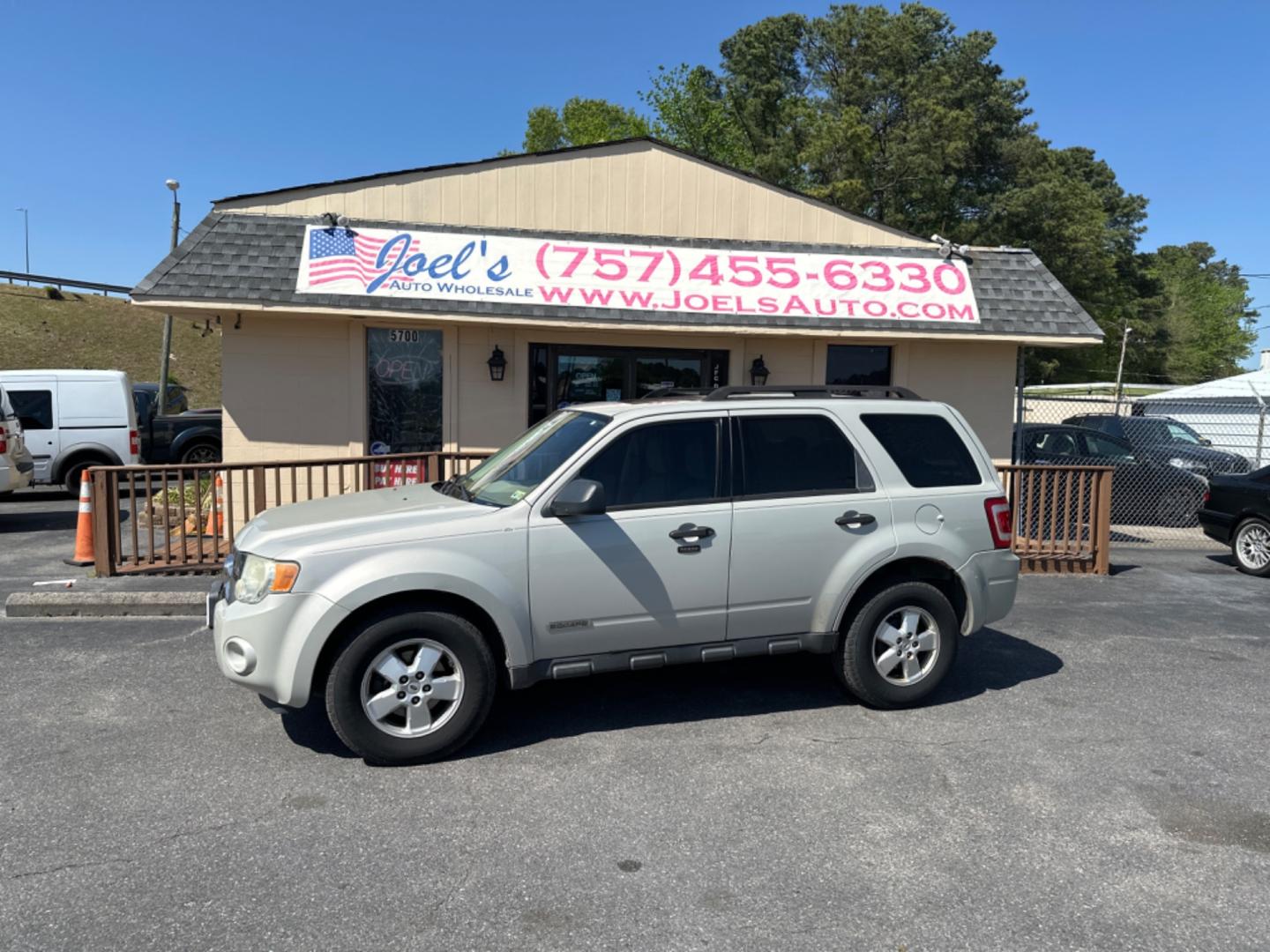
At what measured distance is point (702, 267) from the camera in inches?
431

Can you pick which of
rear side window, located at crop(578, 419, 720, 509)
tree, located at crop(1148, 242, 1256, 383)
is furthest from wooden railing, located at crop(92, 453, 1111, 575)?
tree, located at crop(1148, 242, 1256, 383)

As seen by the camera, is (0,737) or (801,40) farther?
(801,40)

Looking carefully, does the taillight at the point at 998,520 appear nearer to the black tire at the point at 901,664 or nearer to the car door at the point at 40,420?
the black tire at the point at 901,664

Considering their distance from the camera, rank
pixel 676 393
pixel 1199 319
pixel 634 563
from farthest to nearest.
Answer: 1. pixel 1199 319
2. pixel 676 393
3. pixel 634 563

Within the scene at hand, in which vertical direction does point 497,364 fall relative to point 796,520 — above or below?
above

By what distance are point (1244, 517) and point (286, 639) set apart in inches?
411

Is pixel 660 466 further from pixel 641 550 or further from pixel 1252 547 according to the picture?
pixel 1252 547

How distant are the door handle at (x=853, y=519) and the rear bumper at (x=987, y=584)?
70cm

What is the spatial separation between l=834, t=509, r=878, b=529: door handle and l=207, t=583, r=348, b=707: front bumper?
2737mm

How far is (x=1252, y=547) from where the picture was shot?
33.2ft

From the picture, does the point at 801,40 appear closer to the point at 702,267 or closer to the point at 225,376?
the point at 702,267

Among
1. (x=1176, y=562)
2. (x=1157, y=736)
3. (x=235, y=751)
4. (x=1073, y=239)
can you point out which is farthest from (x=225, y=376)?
(x=1073, y=239)

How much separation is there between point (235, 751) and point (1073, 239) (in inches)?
1342

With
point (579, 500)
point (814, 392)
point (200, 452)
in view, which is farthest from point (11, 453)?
point (814, 392)
